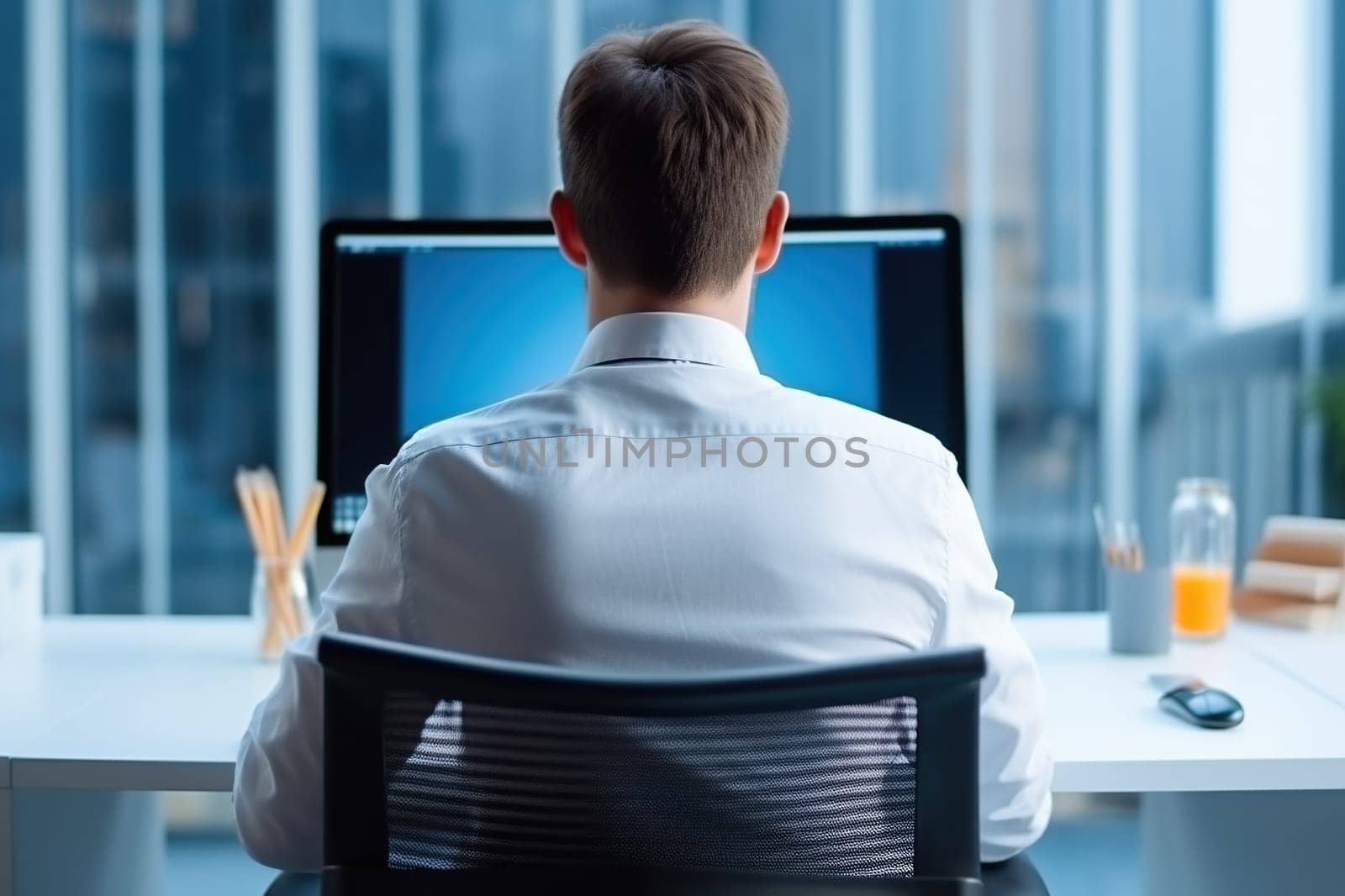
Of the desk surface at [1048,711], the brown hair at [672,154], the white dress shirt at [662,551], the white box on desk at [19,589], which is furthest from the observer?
the white box on desk at [19,589]

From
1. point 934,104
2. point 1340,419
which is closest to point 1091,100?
point 934,104

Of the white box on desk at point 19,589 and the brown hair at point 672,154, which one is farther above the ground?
the brown hair at point 672,154

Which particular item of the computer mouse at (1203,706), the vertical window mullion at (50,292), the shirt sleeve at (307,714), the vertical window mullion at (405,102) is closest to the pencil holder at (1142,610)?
the computer mouse at (1203,706)

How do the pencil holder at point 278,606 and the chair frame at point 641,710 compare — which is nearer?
the chair frame at point 641,710

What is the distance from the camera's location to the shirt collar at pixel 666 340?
0.82m

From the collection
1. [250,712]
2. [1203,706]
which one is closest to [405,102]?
[250,712]

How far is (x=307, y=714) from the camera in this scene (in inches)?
30.7

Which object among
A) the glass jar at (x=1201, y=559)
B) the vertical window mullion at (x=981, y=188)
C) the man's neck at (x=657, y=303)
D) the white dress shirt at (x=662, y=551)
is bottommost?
the glass jar at (x=1201, y=559)

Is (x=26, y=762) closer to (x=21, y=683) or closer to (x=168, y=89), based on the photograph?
(x=21, y=683)

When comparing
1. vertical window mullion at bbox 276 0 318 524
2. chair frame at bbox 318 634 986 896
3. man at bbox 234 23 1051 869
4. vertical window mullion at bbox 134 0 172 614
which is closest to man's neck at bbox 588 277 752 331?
man at bbox 234 23 1051 869

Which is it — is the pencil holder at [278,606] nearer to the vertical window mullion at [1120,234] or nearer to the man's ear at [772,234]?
the man's ear at [772,234]

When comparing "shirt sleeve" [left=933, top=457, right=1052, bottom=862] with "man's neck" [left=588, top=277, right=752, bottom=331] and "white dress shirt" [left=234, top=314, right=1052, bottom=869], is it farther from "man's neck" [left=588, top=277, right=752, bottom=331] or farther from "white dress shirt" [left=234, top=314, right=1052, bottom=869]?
"man's neck" [left=588, top=277, right=752, bottom=331]

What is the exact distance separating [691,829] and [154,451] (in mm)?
2771

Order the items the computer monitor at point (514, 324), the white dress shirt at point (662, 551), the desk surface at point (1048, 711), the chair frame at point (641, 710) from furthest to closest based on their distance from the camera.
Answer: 1. the computer monitor at point (514, 324)
2. the desk surface at point (1048, 711)
3. the white dress shirt at point (662, 551)
4. the chair frame at point (641, 710)
